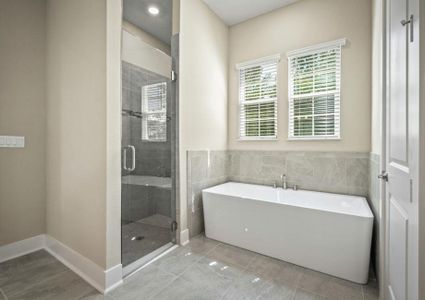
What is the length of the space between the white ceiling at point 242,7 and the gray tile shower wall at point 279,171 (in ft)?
6.94

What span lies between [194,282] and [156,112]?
6.12 ft

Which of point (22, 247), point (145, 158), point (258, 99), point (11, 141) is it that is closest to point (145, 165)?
point (145, 158)

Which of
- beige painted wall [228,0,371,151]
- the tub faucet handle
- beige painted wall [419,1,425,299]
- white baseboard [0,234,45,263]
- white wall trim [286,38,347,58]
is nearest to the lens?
beige painted wall [419,1,425,299]

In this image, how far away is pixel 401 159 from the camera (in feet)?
3.49

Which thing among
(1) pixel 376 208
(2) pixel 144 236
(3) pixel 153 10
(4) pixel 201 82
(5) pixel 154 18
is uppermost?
(3) pixel 153 10

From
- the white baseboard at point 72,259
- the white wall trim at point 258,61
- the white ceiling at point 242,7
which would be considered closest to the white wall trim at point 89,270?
the white baseboard at point 72,259

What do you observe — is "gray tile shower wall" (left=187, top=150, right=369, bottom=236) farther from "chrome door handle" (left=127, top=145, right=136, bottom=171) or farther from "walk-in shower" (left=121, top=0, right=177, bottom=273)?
"chrome door handle" (left=127, top=145, right=136, bottom=171)

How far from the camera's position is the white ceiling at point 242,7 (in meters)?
2.85

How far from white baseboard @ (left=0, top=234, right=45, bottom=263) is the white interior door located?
3212 millimetres

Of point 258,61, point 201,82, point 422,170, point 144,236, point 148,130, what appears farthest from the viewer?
point 258,61

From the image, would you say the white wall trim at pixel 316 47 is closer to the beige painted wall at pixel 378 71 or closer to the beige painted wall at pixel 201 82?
the beige painted wall at pixel 378 71

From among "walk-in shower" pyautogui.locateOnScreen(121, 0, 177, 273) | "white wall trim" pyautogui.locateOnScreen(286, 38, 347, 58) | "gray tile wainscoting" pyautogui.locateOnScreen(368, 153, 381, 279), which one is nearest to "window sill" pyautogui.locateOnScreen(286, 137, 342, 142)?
"gray tile wainscoting" pyautogui.locateOnScreen(368, 153, 381, 279)

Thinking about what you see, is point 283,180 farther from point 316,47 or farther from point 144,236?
point 144,236

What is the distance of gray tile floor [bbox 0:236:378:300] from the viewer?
159 centimetres
